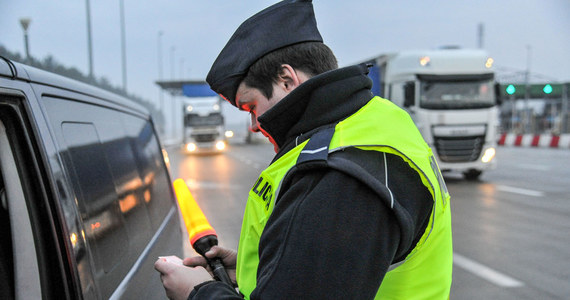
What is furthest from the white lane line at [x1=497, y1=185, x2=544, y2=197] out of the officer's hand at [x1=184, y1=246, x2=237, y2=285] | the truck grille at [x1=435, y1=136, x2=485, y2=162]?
the officer's hand at [x1=184, y1=246, x2=237, y2=285]

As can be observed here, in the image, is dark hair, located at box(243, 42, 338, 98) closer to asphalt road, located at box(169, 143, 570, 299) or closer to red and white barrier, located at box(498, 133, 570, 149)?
asphalt road, located at box(169, 143, 570, 299)

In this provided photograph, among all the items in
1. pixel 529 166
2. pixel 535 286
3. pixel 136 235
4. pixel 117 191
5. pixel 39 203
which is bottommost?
pixel 529 166

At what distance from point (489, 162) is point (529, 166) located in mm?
4792

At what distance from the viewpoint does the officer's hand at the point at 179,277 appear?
131 centimetres

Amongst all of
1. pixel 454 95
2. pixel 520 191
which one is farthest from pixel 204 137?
pixel 520 191

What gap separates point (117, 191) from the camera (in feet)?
7.08

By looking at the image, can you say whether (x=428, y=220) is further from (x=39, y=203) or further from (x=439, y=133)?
(x=439, y=133)

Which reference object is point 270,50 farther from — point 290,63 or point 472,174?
point 472,174

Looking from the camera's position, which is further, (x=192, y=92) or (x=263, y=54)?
(x=192, y=92)

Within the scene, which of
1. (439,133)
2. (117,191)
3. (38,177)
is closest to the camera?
(38,177)

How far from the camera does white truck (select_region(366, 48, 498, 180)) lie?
41.0 ft

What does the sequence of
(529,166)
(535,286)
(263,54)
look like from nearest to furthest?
(263,54) → (535,286) → (529,166)

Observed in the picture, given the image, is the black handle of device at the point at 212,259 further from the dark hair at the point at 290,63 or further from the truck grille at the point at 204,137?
the truck grille at the point at 204,137

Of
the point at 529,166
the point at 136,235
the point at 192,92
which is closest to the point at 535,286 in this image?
the point at 136,235
